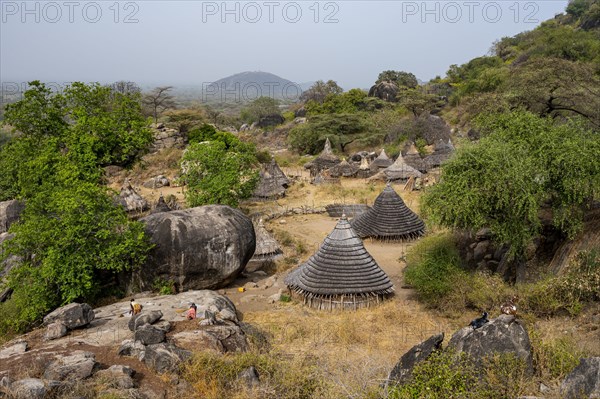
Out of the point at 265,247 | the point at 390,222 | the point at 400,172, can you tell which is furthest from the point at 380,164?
the point at 265,247

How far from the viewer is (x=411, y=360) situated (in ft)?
25.2

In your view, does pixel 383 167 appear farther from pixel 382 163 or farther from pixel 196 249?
pixel 196 249

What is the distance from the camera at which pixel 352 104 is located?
5691cm

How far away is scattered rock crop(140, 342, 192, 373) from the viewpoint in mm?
8258

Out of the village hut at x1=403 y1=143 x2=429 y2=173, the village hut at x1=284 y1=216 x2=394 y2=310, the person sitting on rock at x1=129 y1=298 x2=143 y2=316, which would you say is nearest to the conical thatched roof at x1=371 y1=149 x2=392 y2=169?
the village hut at x1=403 y1=143 x2=429 y2=173

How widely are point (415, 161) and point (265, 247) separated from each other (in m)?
19.5

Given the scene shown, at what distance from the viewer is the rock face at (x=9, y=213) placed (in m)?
18.4

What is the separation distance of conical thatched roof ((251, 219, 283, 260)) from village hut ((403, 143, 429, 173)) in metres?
18.2

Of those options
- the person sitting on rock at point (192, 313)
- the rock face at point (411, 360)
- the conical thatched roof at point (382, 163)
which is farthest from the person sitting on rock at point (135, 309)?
the conical thatched roof at point (382, 163)

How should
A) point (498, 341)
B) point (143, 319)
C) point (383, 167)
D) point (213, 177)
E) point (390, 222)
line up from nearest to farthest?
point (498, 341), point (143, 319), point (390, 222), point (213, 177), point (383, 167)

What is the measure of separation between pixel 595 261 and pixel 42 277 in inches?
538

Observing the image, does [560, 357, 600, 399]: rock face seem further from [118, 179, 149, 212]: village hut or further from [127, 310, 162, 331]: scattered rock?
[118, 179, 149, 212]: village hut

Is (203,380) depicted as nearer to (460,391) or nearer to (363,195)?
(460,391)

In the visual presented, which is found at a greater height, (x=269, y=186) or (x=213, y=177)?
A: (x=213, y=177)
